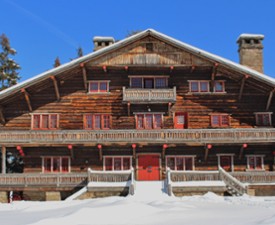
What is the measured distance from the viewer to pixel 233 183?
2245 centimetres

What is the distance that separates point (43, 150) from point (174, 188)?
10.7 meters

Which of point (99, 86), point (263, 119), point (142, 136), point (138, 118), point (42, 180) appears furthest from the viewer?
point (99, 86)

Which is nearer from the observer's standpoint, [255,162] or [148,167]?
[148,167]

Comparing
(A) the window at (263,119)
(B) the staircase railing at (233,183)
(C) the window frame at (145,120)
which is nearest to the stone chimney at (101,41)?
(C) the window frame at (145,120)

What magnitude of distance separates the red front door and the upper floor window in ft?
18.2

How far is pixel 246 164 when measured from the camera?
88.5 ft

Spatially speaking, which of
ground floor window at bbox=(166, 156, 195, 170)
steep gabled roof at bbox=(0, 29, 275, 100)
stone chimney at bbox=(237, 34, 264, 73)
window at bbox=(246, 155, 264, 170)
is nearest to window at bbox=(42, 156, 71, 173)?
steep gabled roof at bbox=(0, 29, 275, 100)

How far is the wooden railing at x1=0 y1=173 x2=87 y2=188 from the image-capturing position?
24.5 meters

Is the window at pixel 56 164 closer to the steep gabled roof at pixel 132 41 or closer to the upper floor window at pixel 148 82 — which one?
the steep gabled roof at pixel 132 41

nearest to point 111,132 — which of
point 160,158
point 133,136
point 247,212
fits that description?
point 133,136

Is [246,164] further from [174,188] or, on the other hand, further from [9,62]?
[9,62]

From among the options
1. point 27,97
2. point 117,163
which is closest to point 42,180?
point 117,163

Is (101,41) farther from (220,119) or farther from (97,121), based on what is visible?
(220,119)

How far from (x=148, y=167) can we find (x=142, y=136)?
287cm
